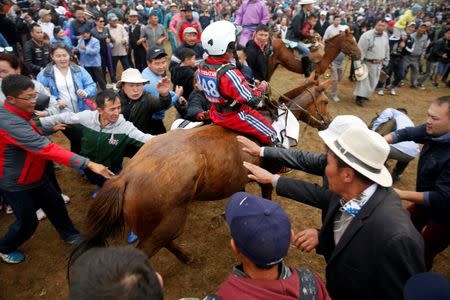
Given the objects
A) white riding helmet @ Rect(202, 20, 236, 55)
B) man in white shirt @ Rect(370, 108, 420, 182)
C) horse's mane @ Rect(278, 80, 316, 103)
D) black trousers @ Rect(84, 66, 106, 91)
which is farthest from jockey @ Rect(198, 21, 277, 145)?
black trousers @ Rect(84, 66, 106, 91)

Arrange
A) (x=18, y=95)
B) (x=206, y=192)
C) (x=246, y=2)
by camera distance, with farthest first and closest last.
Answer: (x=246, y=2) < (x=206, y=192) < (x=18, y=95)

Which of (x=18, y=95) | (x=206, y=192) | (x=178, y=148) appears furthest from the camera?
(x=206, y=192)

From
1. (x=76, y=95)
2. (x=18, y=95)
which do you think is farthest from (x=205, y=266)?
(x=76, y=95)

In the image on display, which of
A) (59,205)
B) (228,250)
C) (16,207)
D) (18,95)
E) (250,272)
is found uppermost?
(18,95)

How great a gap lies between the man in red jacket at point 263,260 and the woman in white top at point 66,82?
3661 mm

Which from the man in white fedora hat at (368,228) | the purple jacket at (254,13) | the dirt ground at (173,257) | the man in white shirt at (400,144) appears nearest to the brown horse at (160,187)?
the dirt ground at (173,257)

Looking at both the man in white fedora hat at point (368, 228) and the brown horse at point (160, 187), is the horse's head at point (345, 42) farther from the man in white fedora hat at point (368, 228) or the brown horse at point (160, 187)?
the man in white fedora hat at point (368, 228)

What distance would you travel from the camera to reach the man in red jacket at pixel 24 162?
289 centimetres

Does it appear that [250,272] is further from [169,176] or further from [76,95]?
[76,95]

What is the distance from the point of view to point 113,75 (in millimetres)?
9508

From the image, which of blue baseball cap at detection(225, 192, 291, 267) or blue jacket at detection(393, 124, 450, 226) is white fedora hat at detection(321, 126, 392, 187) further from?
blue jacket at detection(393, 124, 450, 226)

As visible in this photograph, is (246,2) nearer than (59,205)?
No

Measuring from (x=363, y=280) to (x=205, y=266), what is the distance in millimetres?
2331

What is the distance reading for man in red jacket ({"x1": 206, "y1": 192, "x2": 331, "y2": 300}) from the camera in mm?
1369
